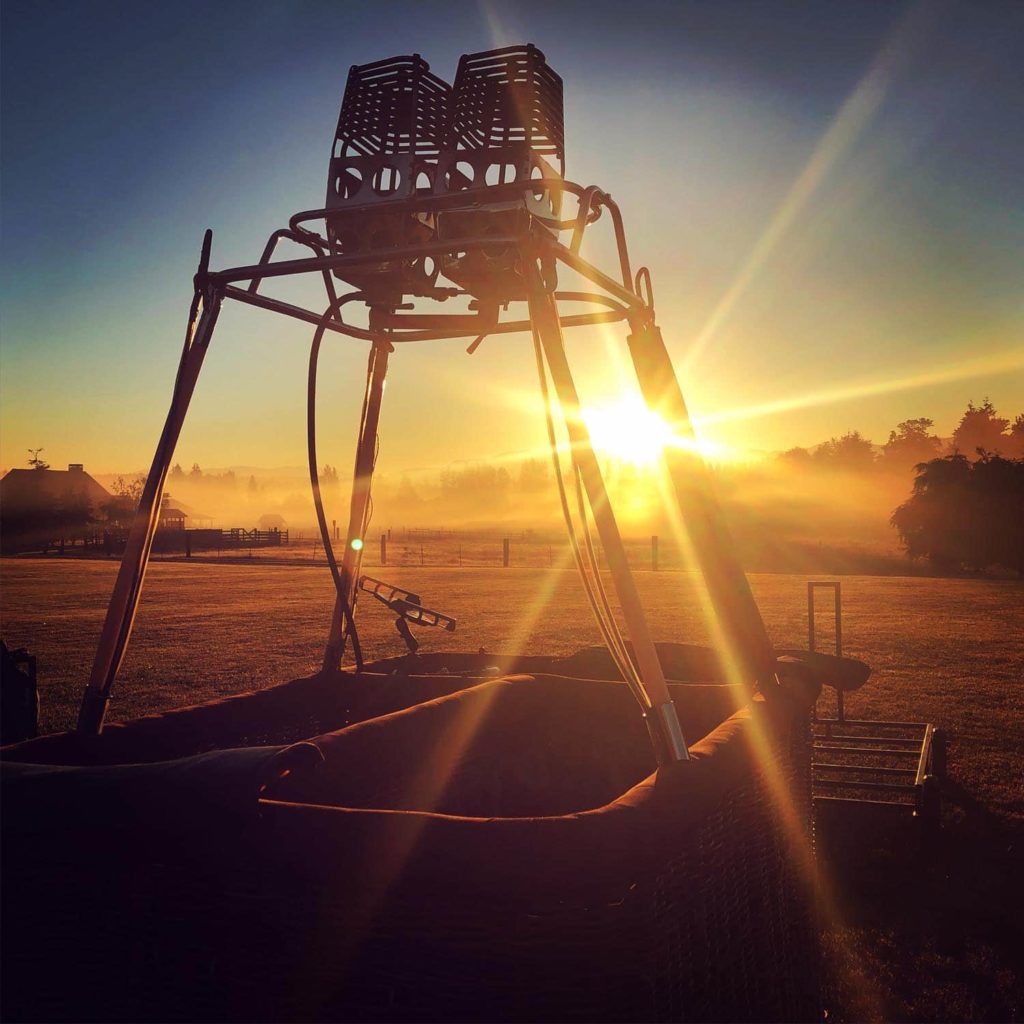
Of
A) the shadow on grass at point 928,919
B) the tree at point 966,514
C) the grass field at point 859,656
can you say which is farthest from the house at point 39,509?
the shadow on grass at point 928,919

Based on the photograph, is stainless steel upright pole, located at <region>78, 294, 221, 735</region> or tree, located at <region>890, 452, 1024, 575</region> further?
tree, located at <region>890, 452, 1024, 575</region>

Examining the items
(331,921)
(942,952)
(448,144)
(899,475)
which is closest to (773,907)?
(942,952)

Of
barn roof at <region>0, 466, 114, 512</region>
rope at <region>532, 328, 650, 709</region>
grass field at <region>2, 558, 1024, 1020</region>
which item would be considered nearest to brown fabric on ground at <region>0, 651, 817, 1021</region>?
rope at <region>532, 328, 650, 709</region>

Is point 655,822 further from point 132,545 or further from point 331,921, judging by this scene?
point 132,545

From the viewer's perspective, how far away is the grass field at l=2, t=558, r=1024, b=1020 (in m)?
3.83

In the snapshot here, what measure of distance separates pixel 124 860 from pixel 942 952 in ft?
11.9

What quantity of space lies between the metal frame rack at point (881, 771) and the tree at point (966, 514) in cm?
3180

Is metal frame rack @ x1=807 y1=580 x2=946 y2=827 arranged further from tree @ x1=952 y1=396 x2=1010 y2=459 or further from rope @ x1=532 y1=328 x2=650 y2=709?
tree @ x1=952 y1=396 x2=1010 y2=459

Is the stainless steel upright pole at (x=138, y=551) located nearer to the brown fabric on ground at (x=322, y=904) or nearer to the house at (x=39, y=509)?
the brown fabric on ground at (x=322, y=904)

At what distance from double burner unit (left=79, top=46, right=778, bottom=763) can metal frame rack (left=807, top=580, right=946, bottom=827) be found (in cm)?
219

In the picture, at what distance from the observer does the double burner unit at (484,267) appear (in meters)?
2.74

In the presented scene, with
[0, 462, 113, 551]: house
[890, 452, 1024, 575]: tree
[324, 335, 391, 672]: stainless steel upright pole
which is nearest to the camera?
[324, 335, 391, 672]: stainless steel upright pole

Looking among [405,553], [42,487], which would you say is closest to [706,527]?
[405,553]

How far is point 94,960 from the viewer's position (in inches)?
72.5
